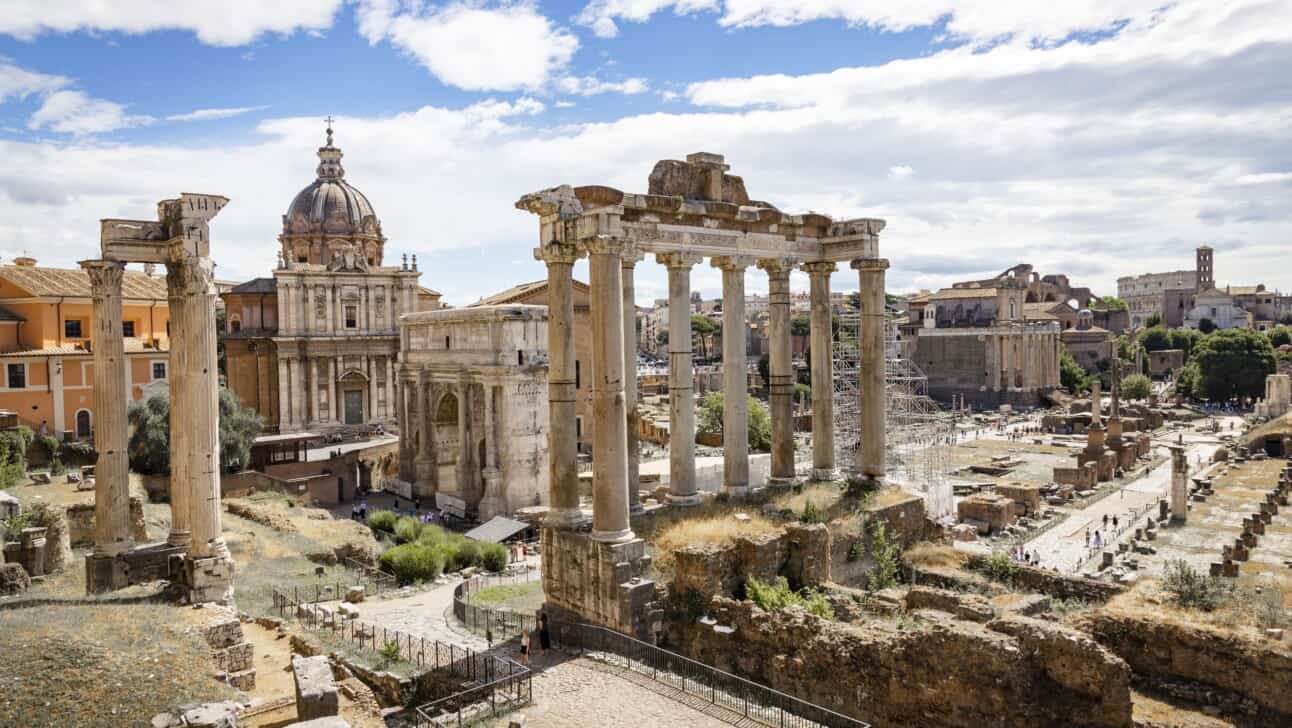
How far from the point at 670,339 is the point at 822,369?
3.95 metres

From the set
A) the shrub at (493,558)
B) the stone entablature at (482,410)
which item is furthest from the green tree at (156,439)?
the shrub at (493,558)

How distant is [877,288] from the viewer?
19.6 meters

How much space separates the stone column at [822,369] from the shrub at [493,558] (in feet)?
31.9

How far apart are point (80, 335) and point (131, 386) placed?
303cm

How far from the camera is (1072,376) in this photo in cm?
9569

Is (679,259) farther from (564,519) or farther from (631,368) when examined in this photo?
(564,519)

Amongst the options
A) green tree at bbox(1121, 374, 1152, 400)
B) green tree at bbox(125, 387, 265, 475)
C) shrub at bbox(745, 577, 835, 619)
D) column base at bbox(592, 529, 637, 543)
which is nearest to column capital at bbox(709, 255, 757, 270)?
column base at bbox(592, 529, 637, 543)

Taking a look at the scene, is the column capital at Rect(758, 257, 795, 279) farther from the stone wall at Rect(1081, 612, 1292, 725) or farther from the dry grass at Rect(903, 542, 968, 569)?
the stone wall at Rect(1081, 612, 1292, 725)

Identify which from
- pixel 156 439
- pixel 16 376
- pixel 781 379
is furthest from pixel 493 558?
pixel 16 376

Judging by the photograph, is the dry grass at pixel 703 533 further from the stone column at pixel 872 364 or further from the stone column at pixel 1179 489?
the stone column at pixel 1179 489

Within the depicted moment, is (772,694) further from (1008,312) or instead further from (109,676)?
(1008,312)

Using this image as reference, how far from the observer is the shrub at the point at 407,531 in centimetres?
2902

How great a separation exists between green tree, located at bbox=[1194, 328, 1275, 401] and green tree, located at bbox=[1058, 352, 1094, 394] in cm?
1250

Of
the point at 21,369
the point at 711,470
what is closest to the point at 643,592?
the point at 711,470
